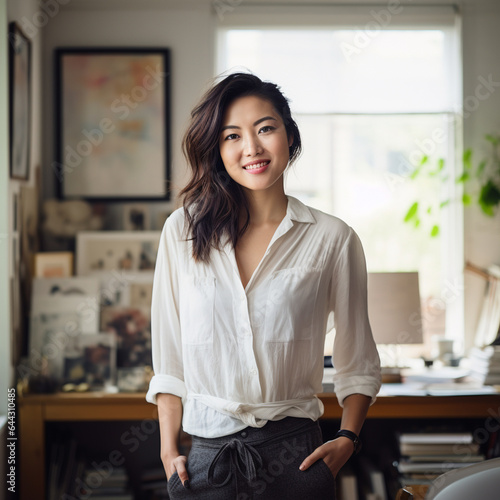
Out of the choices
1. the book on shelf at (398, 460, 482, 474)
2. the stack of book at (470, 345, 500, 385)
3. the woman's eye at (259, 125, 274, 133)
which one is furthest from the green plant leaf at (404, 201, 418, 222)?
the woman's eye at (259, 125, 274, 133)

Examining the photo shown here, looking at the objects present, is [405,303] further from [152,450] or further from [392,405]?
[152,450]

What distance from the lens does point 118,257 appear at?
2.86m

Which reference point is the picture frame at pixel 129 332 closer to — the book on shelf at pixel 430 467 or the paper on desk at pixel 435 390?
the paper on desk at pixel 435 390

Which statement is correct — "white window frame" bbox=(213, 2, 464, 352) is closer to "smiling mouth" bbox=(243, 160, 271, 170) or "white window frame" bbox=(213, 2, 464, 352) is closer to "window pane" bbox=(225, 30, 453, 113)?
"window pane" bbox=(225, 30, 453, 113)

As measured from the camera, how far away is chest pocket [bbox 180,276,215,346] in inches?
54.2

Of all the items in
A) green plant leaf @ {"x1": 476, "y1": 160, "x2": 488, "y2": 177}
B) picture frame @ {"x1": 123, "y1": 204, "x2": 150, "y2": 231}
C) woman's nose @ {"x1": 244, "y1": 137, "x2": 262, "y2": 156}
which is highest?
green plant leaf @ {"x1": 476, "y1": 160, "x2": 488, "y2": 177}

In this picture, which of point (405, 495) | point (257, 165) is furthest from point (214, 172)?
point (405, 495)

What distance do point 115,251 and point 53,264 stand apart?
10.8 inches

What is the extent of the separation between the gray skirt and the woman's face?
1.74 feet

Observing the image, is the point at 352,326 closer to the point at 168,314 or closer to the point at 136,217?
the point at 168,314

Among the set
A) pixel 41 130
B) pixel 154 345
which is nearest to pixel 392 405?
pixel 154 345

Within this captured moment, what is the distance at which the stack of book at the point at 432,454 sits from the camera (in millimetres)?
2561

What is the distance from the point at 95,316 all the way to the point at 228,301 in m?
1.43

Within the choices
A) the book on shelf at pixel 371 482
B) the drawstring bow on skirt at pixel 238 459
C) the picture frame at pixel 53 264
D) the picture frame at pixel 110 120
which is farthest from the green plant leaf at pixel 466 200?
the drawstring bow on skirt at pixel 238 459
